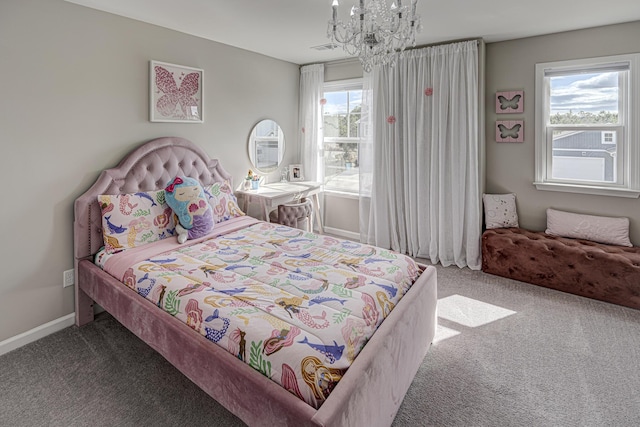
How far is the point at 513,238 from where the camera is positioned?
3516 millimetres

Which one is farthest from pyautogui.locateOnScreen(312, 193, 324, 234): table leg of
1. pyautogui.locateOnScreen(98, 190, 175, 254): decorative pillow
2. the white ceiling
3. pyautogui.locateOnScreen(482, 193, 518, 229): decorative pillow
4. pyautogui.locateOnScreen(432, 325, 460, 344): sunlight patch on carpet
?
pyautogui.locateOnScreen(432, 325, 460, 344): sunlight patch on carpet

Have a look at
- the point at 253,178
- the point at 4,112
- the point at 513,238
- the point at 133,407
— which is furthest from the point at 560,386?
the point at 4,112

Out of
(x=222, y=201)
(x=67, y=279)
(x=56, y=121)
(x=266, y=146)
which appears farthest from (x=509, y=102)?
(x=67, y=279)

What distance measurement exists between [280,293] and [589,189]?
10.8 feet

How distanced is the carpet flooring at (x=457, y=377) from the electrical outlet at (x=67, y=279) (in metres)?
0.35

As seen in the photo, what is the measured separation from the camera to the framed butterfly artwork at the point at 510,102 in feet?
12.0

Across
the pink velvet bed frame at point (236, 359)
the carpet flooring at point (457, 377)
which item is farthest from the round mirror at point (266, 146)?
the carpet flooring at point (457, 377)

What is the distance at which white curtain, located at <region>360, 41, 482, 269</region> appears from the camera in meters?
3.71

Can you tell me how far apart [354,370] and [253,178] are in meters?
3.12

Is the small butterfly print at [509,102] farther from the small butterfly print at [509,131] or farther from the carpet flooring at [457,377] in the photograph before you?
the carpet flooring at [457,377]

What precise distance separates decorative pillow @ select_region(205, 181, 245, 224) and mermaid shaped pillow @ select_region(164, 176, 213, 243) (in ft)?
1.16

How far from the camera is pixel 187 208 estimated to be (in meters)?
2.92

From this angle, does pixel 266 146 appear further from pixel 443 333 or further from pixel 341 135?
pixel 443 333

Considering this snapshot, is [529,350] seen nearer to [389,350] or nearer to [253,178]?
[389,350]
